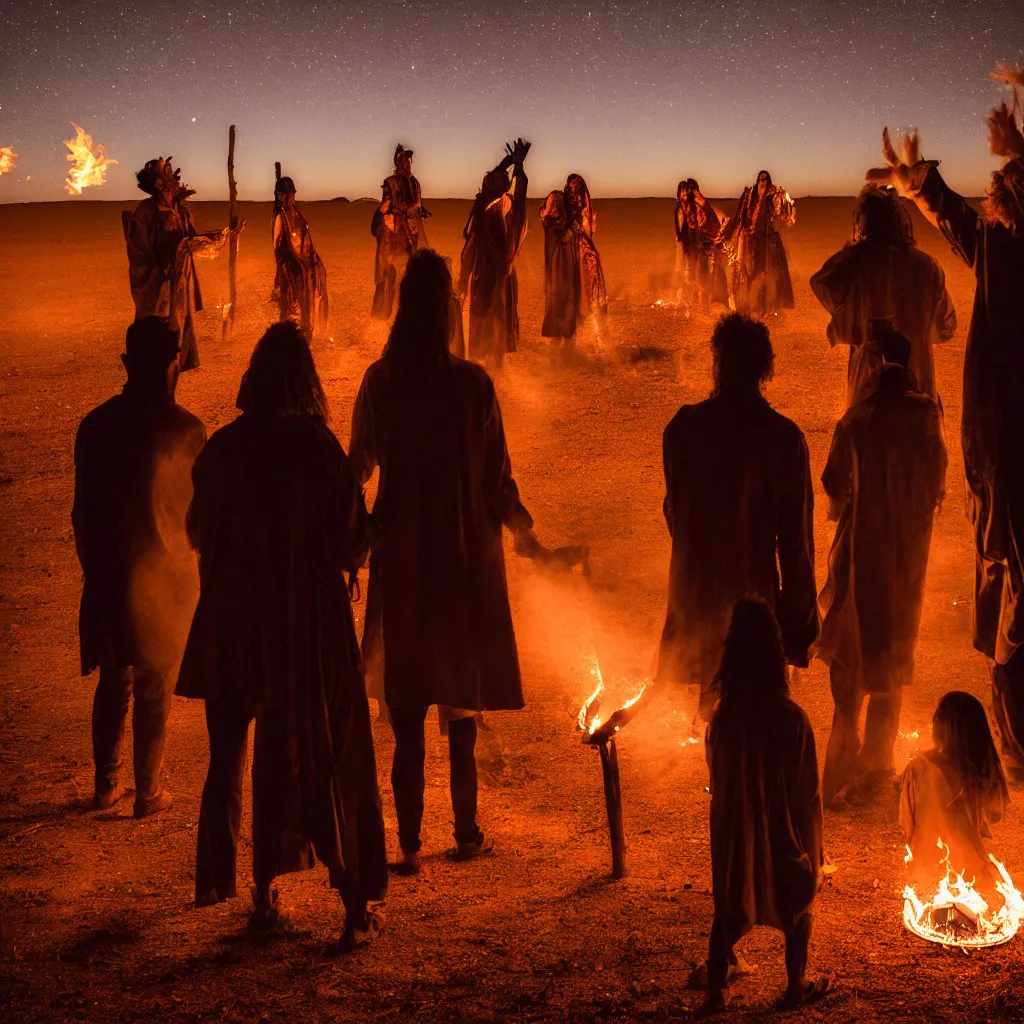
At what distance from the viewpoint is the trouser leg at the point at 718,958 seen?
3.45m

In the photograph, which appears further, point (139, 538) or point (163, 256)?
point (163, 256)

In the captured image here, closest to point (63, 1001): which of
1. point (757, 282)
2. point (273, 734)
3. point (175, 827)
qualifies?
point (273, 734)

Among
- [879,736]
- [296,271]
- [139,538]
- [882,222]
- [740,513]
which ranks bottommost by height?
[879,736]

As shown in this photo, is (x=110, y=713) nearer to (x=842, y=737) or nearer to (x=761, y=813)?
(x=761, y=813)

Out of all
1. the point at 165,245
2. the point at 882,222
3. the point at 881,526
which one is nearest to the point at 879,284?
the point at 882,222

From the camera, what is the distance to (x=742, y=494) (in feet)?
14.1

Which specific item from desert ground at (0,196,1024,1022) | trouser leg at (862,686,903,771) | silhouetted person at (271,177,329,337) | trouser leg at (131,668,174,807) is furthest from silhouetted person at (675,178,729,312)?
trouser leg at (131,668,174,807)

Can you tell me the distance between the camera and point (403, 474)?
4309mm

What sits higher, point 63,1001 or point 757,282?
point 757,282

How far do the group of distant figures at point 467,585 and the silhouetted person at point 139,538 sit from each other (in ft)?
0.03

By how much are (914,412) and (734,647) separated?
1.79 meters

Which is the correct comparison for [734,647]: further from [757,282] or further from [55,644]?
[757,282]

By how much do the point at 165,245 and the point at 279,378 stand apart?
8.45 m

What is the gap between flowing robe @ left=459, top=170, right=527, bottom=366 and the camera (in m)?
12.6
